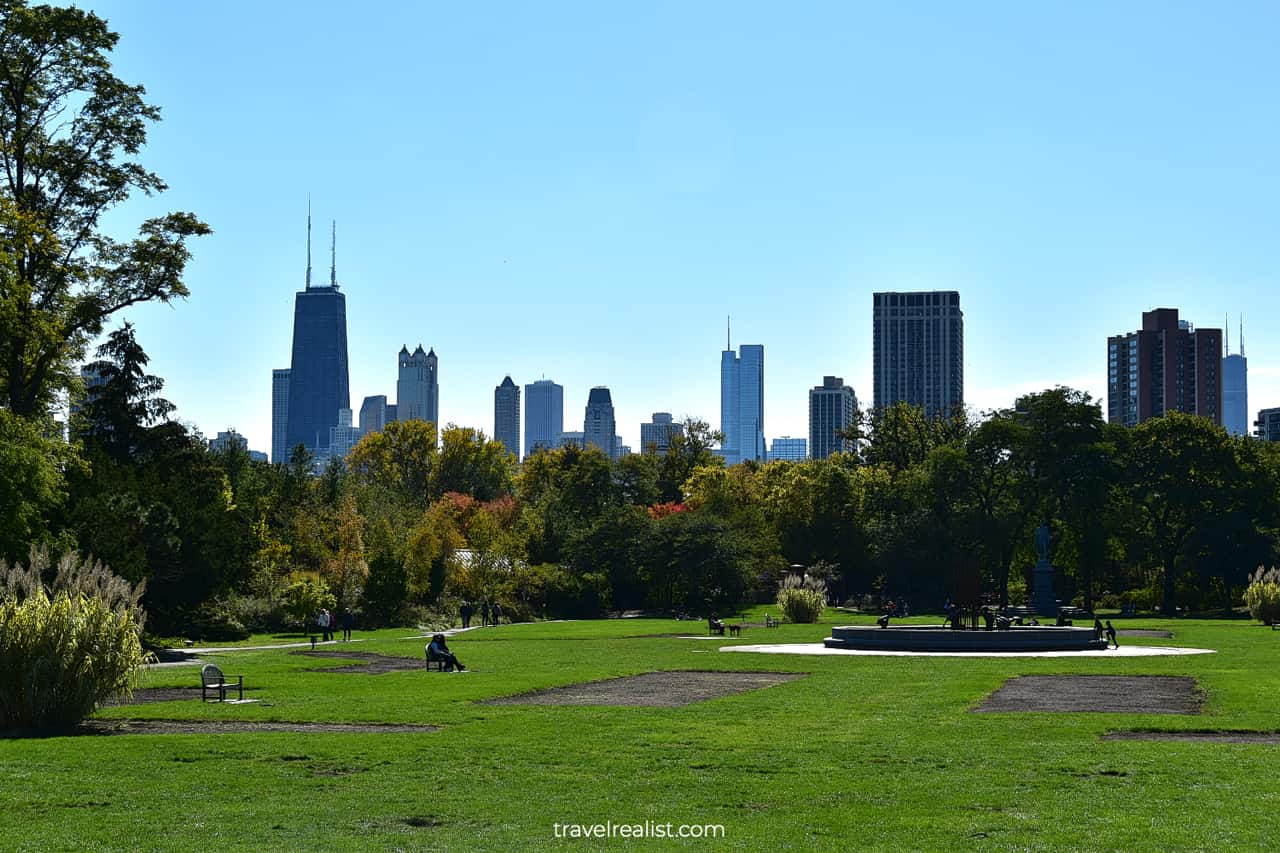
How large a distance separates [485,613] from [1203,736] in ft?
158

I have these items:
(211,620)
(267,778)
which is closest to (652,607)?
(211,620)

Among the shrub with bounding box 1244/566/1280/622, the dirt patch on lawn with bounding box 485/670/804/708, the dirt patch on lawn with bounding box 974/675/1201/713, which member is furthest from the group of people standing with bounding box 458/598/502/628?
the dirt patch on lawn with bounding box 974/675/1201/713

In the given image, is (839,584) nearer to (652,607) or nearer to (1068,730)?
(652,607)

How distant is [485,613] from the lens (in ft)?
214

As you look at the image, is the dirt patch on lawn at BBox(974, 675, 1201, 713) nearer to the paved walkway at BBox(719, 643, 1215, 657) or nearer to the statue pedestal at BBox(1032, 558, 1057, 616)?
the paved walkway at BBox(719, 643, 1215, 657)

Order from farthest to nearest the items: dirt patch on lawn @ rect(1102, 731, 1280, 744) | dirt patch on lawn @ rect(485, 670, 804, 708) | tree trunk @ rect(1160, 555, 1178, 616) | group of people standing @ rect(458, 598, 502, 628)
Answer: tree trunk @ rect(1160, 555, 1178, 616) < group of people standing @ rect(458, 598, 502, 628) < dirt patch on lawn @ rect(485, 670, 804, 708) < dirt patch on lawn @ rect(1102, 731, 1280, 744)

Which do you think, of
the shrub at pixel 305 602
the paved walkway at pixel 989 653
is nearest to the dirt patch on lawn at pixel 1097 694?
the paved walkway at pixel 989 653

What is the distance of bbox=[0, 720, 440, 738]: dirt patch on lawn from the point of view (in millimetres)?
20266

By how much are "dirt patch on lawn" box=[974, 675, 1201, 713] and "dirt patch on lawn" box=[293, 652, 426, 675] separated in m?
14.5

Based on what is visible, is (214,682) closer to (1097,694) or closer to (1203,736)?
(1097,694)

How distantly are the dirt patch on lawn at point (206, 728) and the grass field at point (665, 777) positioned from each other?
56cm

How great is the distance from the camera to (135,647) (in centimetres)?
2134

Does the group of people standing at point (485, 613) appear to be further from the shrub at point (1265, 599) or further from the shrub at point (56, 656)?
the shrub at point (56, 656)

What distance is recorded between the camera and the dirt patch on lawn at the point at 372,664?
33750mm
